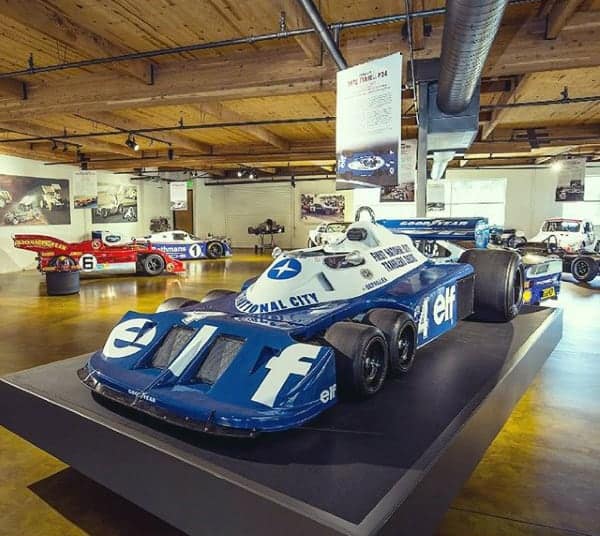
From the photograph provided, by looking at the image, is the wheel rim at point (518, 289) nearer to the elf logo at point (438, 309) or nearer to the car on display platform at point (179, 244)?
the elf logo at point (438, 309)

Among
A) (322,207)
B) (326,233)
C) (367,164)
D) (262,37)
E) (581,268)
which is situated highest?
(262,37)

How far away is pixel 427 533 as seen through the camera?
1638 millimetres

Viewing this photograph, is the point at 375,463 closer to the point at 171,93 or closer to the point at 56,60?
the point at 171,93

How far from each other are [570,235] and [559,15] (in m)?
9.24

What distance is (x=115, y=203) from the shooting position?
51.8ft

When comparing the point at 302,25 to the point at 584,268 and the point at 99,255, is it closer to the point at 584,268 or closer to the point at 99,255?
the point at 99,255

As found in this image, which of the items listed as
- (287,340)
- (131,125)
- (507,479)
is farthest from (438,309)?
(131,125)

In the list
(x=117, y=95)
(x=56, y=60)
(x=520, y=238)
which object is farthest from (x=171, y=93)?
(x=520, y=238)

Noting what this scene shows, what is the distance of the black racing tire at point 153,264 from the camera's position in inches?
408

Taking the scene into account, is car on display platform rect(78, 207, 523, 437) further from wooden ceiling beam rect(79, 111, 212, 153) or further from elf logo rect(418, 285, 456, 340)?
wooden ceiling beam rect(79, 111, 212, 153)

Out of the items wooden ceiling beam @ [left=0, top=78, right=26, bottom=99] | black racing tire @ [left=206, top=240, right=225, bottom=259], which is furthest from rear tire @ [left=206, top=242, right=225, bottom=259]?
wooden ceiling beam @ [left=0, top=78, right=26, bottom=99]

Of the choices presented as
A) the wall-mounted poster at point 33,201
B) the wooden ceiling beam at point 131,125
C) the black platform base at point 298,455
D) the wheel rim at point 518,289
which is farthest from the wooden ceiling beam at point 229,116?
the wall-mounted poster at point 33,201

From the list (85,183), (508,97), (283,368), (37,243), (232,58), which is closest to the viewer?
(283,368)

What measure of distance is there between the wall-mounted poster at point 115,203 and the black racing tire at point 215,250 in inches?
142
